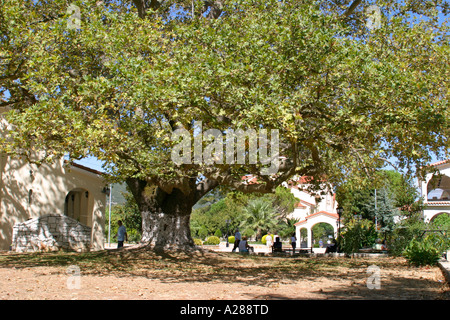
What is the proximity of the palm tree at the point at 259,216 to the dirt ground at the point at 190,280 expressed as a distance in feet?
121

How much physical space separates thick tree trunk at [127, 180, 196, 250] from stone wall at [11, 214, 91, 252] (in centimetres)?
396

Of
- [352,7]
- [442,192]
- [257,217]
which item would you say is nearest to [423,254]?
[352,7]

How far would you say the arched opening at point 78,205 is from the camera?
25.2 metres

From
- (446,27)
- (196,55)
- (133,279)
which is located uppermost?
(446,27)

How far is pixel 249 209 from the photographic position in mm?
53750

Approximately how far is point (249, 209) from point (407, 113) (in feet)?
146

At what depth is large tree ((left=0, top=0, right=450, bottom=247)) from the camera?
32.3 ft

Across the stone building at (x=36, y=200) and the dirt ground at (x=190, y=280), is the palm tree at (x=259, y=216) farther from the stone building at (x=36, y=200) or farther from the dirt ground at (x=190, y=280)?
the dirt ground at (x=190, y=280)

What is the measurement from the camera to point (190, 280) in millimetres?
10812

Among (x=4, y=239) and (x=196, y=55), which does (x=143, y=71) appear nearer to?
(x=196, y=55)

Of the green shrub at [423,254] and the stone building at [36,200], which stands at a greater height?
the stone building at [36,200]

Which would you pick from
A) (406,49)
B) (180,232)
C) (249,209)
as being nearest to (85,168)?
(180,232)

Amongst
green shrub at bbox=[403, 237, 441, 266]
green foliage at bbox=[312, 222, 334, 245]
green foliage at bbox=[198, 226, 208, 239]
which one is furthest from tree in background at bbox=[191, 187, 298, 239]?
green shrub at bbox=[403, 237, 441, 266]

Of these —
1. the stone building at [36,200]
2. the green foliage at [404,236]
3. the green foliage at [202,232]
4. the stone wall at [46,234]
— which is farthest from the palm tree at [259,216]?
the stone wall at [46,234]
